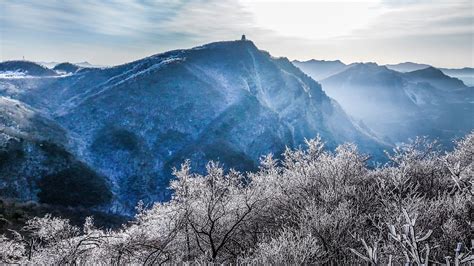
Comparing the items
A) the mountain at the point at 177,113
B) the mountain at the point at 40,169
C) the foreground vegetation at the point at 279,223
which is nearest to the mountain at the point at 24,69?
the mountain at the point at 177,113

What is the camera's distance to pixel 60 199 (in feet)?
257

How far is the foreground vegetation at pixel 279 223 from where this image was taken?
67.3 feet

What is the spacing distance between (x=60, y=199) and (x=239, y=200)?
6174cm

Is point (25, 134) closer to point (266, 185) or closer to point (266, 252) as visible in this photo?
point (266, 185)

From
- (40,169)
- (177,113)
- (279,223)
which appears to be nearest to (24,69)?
(177,113)

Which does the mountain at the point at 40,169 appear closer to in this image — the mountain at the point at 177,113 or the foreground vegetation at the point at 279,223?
the mountain at the point at 177,113

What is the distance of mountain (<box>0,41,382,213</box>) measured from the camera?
10206cm

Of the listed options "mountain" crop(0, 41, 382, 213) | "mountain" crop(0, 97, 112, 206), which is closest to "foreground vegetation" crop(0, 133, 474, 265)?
"mountain" crop(0, 97, 112, 206)

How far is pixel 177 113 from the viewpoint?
122 m

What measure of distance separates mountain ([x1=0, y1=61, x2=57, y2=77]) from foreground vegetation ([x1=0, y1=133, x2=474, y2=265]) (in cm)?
15320

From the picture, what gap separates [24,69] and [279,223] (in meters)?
177

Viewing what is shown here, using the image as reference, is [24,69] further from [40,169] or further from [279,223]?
[279,223]

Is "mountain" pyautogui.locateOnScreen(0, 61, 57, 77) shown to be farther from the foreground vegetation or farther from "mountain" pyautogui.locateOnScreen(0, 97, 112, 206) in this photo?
the foreground vegetation

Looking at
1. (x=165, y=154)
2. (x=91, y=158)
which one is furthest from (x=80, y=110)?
(x=165, y=154)
